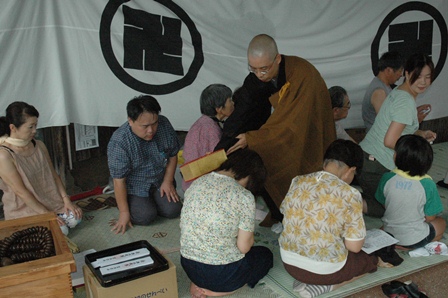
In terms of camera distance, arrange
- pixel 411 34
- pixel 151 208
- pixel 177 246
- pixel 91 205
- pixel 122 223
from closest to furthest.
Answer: pixel 177 246 < pixel 122 223 < pixel 151 208 < pixel 91 205 < pixel 411 34

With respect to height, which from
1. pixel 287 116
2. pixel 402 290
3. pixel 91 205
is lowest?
pixel 402 290

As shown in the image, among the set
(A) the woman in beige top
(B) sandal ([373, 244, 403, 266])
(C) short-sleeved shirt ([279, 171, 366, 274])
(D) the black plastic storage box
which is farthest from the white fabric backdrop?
(B) sandal ([373, 244, 403, 266])

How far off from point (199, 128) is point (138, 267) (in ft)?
4.09

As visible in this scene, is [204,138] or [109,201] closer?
[204,138]

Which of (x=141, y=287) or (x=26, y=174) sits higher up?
(x=26, y=174)

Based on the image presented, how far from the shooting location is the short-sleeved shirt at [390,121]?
10.1ft

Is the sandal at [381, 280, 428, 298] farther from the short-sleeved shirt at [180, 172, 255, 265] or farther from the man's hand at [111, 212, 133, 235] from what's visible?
the man's hand at [111, 212, 133, 235]

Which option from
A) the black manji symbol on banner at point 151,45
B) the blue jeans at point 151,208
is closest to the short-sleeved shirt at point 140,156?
the blue jeans at point 151,208

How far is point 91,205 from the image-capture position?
11.7 feet

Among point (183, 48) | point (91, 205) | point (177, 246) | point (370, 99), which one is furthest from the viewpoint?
point (370, 99)

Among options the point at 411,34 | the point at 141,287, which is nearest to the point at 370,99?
the point at 411,34

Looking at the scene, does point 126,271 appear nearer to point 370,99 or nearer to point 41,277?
point 41,277

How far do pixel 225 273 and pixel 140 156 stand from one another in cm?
114

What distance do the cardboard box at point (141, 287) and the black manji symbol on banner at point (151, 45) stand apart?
169 cm
